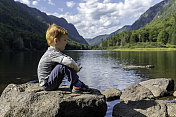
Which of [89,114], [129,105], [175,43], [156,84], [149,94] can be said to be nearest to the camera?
[89,114]

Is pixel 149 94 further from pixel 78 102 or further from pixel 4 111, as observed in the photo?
pixel 4 111

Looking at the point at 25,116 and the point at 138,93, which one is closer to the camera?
the point at 25,116

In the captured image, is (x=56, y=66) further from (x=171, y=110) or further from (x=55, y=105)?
(x=171, y=110)

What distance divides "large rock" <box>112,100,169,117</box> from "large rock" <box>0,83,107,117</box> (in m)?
2.39

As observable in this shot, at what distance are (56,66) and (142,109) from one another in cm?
553

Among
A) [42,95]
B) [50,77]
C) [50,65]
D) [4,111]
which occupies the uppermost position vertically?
[50,65]

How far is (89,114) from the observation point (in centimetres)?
801

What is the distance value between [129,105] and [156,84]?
839cm

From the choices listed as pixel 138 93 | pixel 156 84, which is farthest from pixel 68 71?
pixel 156 84

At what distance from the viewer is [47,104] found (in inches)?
283

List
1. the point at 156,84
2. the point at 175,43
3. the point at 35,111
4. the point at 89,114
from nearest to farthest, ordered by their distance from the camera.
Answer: the point at 35,111 → the point at 89,114 → the point at 156,84 → the point at 175,43

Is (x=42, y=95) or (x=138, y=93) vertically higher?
(x=42, y=95)

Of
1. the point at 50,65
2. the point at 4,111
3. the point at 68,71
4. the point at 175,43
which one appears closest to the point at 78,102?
the point at 68,71

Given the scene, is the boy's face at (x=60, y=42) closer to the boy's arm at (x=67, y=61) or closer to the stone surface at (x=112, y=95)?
the boy's arm at (x=67, y=61)
